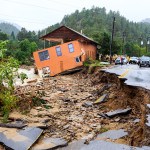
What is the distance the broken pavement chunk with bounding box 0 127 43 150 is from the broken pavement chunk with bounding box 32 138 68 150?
220 mm

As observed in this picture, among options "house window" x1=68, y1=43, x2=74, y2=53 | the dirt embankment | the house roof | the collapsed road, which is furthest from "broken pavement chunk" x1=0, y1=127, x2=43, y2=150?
the house roof

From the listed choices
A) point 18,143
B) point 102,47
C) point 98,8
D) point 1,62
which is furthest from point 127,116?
→ point 98,8

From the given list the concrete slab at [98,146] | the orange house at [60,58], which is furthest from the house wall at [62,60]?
the concrete slab at [98,146]

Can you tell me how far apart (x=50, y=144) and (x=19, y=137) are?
1.11m

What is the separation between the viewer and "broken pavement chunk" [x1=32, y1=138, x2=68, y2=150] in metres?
8.87

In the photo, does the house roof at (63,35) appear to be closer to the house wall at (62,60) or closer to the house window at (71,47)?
the house window at (71,47)

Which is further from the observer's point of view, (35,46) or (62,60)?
(35,46)

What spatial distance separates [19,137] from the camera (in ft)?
31.4

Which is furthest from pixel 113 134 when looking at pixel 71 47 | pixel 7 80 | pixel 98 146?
pixel 71 47

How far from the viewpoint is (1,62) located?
1392cm

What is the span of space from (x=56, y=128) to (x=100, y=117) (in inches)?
91.5

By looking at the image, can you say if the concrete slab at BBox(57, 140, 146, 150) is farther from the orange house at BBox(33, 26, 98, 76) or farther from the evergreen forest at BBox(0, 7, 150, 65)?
the evergreen forest at BBox(0, 7, 150, 65)

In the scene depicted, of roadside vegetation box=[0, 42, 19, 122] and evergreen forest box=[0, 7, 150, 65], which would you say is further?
evergreen forest box=[0, 7, 150, 65]

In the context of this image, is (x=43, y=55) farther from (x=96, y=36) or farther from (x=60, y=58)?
(x=96, y=36)
